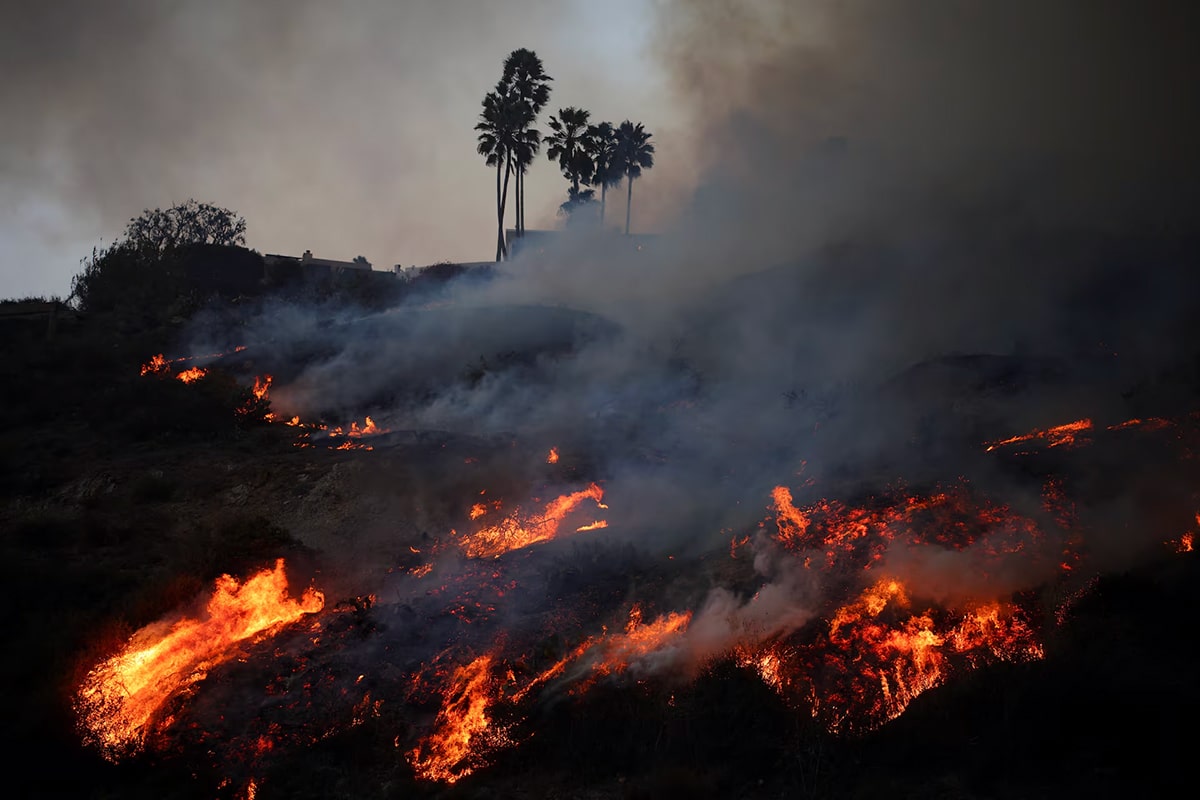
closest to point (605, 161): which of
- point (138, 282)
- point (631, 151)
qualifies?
point (631, 151)

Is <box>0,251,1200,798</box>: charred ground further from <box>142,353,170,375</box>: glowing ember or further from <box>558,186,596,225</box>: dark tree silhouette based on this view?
<box>558,186,596,225</box>: dark tree silhouette

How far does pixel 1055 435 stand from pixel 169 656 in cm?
1711

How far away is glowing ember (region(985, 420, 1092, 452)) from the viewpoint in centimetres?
1377

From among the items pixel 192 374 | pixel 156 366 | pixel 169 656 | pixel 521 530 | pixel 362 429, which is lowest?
pixel 169 656

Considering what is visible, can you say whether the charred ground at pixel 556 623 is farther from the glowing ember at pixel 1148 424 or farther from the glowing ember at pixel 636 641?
the glowing ember at pixel 1148 424

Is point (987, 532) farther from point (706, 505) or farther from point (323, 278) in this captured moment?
point (323, 278)

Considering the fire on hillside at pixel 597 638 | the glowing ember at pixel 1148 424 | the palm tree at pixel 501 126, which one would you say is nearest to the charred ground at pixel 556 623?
the fire on hillside at pixel 597 638

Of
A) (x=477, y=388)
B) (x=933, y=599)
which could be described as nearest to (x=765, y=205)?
(x=477, y=388)

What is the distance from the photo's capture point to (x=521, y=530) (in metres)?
15.7

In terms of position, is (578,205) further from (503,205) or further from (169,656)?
(169,656)

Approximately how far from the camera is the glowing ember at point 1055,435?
1377cm

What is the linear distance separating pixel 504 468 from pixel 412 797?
10.3 metres

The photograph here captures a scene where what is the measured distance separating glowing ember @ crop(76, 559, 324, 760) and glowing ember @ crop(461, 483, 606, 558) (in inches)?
138

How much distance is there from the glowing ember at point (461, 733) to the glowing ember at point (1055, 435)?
1148 centimetres
